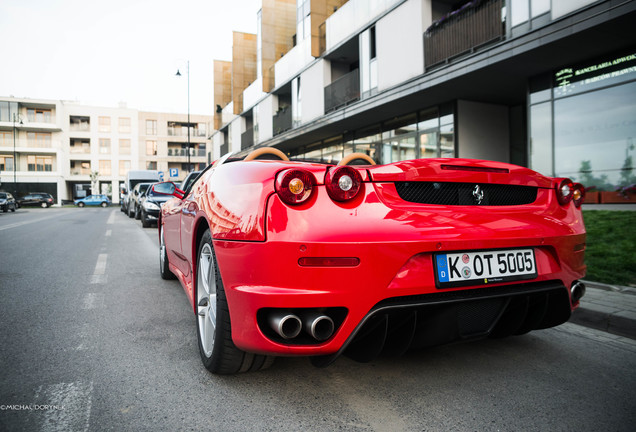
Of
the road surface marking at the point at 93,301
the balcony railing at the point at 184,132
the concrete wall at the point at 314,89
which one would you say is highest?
the balcony railing at the point at 184,132

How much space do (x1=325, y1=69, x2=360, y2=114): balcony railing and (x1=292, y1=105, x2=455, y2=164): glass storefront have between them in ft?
4.57

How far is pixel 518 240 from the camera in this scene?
212 centimetres

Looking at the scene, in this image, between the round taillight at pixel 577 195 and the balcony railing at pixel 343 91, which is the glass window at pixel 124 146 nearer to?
the balcony railing at pixel 343 91

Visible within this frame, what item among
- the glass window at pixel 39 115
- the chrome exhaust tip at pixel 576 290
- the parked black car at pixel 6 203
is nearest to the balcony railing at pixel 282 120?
the chrome exhaust tip at pixel 576 290

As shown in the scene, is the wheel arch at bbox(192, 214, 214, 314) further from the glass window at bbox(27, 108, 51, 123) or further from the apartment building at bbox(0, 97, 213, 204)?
the glass window at bbox(27, 108, 51, 123)

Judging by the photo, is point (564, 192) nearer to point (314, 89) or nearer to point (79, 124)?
point (314, 89)

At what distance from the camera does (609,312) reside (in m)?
3.38

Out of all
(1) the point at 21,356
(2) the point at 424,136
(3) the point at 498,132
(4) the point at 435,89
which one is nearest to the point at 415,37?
(4) the point at 435,89

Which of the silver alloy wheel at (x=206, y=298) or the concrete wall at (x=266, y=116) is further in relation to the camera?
the concrete wall at (x=266, y=116)

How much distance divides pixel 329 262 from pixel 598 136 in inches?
379

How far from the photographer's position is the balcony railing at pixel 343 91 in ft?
51.7

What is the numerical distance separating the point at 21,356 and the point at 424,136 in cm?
1260

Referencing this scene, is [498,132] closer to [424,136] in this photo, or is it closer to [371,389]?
[424,136]

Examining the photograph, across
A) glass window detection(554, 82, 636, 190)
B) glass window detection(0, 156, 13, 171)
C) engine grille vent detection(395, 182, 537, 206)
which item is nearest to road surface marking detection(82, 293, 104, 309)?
engine grille vent detection(395, 182, 537, 206)
